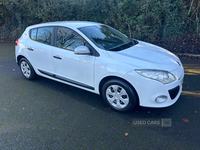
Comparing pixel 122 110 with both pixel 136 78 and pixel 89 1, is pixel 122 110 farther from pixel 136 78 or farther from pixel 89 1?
pixel 89 1

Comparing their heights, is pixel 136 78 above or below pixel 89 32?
below

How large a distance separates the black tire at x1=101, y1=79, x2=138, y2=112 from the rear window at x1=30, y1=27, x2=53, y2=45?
6.34 feet

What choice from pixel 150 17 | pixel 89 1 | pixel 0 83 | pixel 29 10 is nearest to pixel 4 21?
pixel 29 10

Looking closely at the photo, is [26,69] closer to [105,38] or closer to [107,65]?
[105,38]

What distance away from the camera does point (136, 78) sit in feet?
9.76

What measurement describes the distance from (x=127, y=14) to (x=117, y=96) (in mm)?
6293

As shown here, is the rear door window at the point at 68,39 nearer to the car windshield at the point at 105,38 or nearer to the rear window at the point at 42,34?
the car windshield at the point at 105,38

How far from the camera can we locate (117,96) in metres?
3.31

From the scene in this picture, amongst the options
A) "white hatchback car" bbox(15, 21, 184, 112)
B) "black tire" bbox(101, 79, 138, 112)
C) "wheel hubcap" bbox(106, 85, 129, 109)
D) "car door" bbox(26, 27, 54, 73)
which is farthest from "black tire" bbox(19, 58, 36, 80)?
"wheel hubcap" bbox(106, 85, 129, 109)

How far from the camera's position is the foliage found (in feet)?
24.8

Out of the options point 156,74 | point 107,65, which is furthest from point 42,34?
point 156,74

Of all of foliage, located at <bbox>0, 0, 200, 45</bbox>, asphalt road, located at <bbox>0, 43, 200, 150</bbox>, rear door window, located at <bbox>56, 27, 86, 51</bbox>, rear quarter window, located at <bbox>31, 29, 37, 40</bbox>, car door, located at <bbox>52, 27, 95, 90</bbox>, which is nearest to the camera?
asphalt road, located at <bbox>0, 43, 200, 150</bbox>

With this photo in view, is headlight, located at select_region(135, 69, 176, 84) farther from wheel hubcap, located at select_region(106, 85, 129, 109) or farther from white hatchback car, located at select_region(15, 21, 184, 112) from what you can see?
wheel hubcap, located at select_region(106, 85, 129, 109)

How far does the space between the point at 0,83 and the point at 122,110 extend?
370 cm
